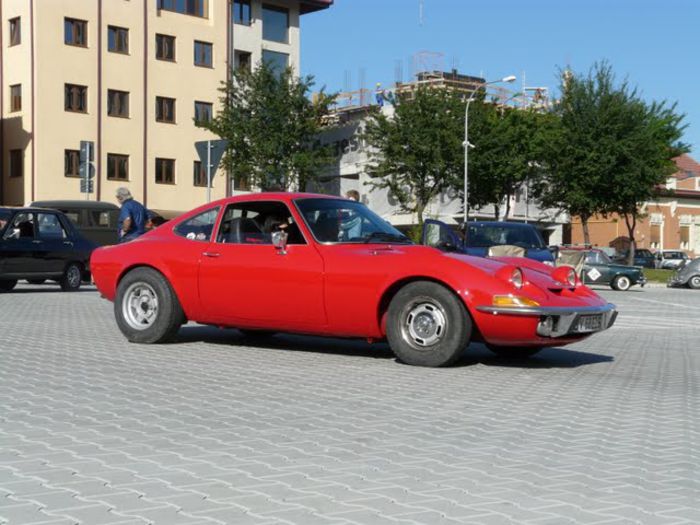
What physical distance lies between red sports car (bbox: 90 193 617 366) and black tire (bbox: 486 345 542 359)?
0.02 metres

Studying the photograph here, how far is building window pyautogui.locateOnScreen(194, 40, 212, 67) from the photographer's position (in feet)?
182

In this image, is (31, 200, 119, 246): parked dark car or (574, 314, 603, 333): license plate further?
(31, 200, 119, 246): parked dark car

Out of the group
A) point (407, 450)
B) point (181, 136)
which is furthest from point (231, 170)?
point (407, 450)

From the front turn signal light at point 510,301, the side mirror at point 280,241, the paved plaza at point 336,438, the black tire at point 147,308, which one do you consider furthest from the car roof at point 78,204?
the front turn signal light at point 510,301

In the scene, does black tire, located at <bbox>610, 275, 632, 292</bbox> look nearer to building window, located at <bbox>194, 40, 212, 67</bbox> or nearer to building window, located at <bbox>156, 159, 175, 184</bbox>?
building window, located at <bbox>156, 159, 175, 184</bbox>

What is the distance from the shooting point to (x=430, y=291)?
852cm

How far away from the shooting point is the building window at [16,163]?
49844 mm

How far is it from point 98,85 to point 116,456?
158 feet

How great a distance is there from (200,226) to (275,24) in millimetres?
50582

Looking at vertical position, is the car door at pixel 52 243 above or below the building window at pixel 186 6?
below

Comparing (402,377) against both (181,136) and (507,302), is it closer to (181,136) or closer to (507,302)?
(507,302)

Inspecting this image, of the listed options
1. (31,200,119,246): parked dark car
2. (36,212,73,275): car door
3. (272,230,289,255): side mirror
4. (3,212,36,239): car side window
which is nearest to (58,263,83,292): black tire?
(36,212,73,275): car door

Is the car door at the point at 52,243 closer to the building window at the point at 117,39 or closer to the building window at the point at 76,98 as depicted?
the building window at the point at 76,98

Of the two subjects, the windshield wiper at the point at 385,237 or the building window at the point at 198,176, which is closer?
the windshield wiper at the point at 385,237
